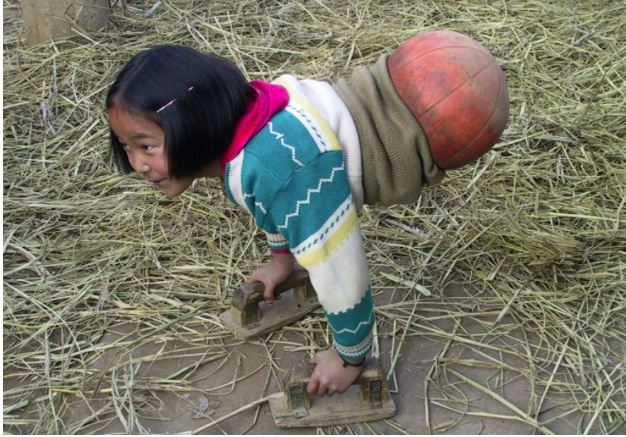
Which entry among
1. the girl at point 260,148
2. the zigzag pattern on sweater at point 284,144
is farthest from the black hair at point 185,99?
the zigzag pattern on sweater at point 284,144

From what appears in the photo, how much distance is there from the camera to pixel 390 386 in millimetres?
2639

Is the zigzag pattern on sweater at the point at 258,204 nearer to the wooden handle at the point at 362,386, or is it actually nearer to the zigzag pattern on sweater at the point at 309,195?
the zigzag pattern on sweater at the point at 309,195

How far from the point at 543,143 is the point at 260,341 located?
1.87 m

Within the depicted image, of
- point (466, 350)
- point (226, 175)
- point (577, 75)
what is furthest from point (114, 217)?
point (577, 75)

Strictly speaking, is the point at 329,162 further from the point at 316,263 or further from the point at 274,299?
the point at 274,299

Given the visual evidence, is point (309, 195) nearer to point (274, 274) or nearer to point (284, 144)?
point (284, 144)

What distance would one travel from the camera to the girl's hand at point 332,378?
95.2 inches

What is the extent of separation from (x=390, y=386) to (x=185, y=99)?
4.22 ft

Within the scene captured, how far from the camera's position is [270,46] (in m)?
4.48

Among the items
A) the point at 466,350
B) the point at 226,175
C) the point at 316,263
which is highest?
the point at 226,175

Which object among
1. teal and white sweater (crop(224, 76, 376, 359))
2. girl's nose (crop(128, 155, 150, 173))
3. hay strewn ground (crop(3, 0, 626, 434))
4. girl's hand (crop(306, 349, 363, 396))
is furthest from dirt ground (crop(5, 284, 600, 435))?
girl's nose (crop(128, 155, 150, 173))

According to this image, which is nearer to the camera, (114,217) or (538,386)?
(538,386)

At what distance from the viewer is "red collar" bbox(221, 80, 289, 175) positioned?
6.96ft

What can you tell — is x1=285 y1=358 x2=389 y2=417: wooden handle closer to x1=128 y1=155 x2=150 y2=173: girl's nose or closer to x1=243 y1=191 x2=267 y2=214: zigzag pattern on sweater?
x1=243 y1=191 x2=267 y2=214: zigzag pattern on sweater
